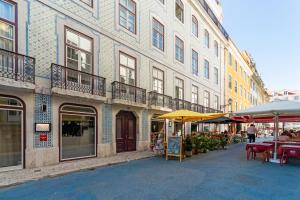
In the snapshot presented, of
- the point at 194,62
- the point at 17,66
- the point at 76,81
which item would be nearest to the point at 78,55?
the point at 76,81

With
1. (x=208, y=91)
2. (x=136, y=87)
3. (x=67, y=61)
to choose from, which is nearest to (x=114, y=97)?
(x=136, y=87)

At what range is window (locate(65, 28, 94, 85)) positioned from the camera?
986cm

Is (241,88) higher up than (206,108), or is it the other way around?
(241,88)

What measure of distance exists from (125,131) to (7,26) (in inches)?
298

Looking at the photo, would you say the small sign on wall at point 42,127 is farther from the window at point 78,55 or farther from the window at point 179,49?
the window at point 179,49

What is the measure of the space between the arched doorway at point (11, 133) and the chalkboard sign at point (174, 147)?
6.04 m

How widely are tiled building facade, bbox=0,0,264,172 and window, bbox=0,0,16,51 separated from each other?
3cm

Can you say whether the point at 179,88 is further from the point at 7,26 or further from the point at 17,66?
the point at 7,26

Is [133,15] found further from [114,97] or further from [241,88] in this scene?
[241,88]

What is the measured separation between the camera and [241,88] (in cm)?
3766

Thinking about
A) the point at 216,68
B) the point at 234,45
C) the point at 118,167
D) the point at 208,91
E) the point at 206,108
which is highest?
the point at 234,45

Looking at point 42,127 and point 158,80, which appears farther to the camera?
point 158,80

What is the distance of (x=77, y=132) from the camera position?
10.3m

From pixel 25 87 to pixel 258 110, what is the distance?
31.5 ft
